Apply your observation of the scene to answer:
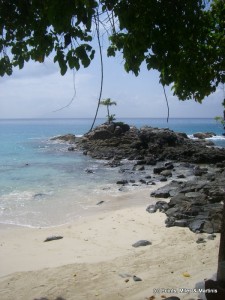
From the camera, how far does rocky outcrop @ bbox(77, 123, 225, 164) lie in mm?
29938

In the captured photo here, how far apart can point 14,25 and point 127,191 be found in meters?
13.8

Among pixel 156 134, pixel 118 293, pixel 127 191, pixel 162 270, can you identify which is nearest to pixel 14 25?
pixel 118 293

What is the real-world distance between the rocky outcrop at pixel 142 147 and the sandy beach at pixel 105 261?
18149 millimetres

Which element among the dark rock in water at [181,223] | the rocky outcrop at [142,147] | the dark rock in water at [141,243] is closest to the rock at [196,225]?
the dark rock in water at [181,223]

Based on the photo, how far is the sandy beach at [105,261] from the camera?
5.55 meters

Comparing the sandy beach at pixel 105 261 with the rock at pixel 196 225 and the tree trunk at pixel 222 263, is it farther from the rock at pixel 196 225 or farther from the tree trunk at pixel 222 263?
the tree trunk at pixel 222 263

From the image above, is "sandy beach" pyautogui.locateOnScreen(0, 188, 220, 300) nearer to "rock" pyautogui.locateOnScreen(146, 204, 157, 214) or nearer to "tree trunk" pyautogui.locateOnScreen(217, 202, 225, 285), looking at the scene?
"rock" pyautogui.locateOnScreen(146, 204, 157, 214)

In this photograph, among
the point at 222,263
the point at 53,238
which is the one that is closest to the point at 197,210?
the point at 53,238

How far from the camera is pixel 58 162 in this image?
2956 centimetres

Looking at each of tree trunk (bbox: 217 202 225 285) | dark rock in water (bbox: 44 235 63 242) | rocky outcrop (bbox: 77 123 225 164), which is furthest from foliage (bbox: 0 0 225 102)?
rocky outcrop (bbox: 77 123 225 164)

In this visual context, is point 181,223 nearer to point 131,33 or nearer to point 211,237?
point 211,237

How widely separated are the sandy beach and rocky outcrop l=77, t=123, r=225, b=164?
1815cm

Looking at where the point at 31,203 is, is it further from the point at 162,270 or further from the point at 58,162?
the point at 58,162

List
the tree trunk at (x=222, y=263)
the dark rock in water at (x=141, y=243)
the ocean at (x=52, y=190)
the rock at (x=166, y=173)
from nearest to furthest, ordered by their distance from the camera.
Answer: the tree trunk at (x=222, y=263) → the dark rock in water at (x=141, y=243) → the ocean at (x=52, y=190) → the rock at (x=166, y=173)
